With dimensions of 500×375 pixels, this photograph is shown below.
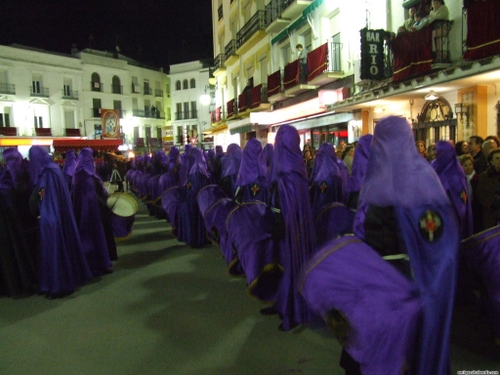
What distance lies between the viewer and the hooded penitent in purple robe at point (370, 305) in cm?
235

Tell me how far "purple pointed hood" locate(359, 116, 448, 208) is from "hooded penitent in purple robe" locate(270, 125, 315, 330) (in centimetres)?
180

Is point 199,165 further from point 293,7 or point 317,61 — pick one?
point 293,7

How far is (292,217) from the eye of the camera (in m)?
4.51

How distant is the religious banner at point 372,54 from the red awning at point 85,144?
17014 millimetres

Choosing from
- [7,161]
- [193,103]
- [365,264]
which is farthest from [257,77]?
[193,103]

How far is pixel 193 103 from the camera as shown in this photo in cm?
5438

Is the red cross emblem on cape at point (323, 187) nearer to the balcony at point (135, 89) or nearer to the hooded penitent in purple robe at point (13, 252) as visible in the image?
the hooded penitent in purple robe at point (13, 252)

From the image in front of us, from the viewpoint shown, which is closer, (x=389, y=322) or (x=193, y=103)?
(x=389, y=322)

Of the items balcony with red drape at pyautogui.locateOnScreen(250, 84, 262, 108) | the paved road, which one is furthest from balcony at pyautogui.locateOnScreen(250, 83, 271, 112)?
the paved road

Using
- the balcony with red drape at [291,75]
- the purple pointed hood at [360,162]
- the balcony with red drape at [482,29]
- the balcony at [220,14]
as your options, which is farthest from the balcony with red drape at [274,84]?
the purple pointed hood at [360,162]

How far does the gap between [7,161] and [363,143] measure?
5.84m

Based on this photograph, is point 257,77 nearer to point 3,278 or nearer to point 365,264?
point 3,278

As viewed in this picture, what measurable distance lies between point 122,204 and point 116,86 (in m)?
45.8

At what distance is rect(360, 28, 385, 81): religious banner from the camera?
12000 mm
